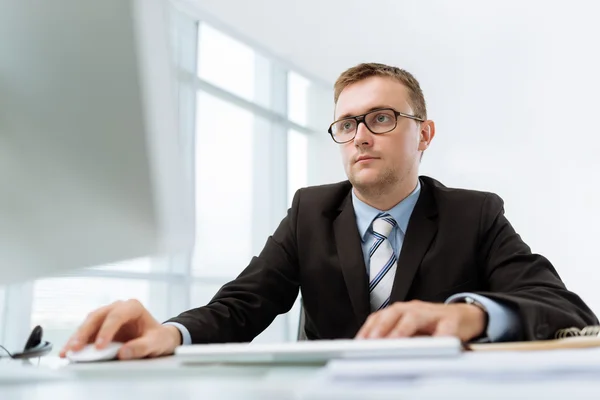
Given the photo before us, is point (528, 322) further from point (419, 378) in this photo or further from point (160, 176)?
point (160, 176)

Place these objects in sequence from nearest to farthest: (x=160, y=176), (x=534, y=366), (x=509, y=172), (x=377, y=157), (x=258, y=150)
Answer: (x=160, y=176) < (x=534, y=366) < (x=377, y=157) < (x=509, y=172) < (x=258, y=150)

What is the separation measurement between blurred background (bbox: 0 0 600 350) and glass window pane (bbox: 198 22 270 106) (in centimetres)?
1

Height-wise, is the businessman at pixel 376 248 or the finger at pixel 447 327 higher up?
the businessman at pixel 376 248

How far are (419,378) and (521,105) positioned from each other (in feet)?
17.1

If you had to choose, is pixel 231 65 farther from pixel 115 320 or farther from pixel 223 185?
pixel 115 320

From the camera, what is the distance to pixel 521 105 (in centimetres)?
515

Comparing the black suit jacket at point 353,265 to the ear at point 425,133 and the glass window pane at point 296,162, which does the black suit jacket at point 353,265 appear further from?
the glass window pane at point 296,162

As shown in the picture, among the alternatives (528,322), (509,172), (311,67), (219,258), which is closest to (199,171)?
(219,258)

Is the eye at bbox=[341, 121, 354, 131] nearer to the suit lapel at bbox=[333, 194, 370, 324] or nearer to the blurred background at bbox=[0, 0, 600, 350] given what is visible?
the suit lapel at bbox=[333, 194, 370, 324]

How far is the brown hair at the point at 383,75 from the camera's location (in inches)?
63.6

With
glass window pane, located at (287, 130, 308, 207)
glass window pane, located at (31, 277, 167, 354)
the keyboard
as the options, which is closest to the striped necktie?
the keyboard

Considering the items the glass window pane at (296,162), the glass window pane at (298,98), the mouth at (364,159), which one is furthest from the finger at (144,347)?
the glass window pane at (298,98)

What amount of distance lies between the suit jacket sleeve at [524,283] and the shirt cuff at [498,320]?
11 mm

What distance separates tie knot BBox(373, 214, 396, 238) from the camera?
1432mm
